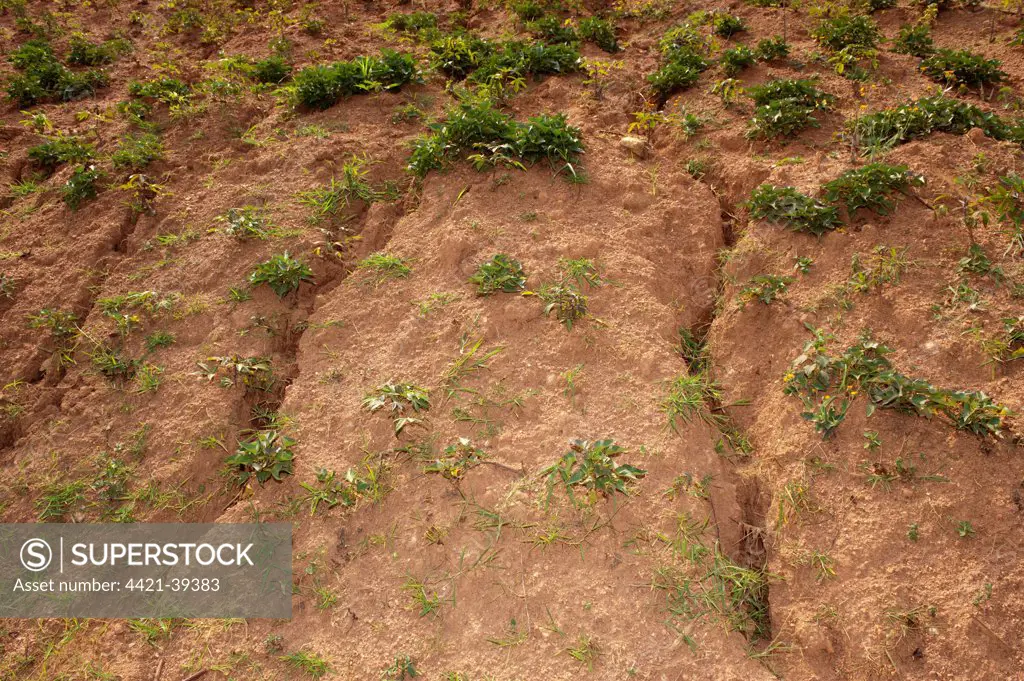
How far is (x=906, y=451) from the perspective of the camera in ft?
9.45

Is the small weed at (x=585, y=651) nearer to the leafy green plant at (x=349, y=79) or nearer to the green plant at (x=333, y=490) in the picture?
the green plant at (x=333, y=490)

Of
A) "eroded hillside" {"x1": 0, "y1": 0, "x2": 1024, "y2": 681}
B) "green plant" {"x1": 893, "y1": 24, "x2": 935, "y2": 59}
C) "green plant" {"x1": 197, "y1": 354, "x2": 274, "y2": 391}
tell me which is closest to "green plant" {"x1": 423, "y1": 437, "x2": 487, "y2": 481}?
"eroded hillside" {"x1": 0, "y1": 0, "x2": 1024, "y2": 681}

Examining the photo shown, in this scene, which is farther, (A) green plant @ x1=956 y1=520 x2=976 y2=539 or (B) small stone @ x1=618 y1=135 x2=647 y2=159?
(B) small stone @ x1=618 y1=135 x2=647 y2=159

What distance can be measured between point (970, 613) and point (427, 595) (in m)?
2.11

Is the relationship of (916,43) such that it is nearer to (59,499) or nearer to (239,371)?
(239,371)

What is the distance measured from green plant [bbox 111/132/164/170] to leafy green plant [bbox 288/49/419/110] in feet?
3.49

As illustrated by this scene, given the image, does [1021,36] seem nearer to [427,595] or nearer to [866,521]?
[866,521]

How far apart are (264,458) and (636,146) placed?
3.13 metres

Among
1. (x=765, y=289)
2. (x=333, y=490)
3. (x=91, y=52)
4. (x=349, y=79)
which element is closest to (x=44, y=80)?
(x=91, y=52)

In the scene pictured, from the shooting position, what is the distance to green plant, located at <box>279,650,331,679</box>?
2527mm

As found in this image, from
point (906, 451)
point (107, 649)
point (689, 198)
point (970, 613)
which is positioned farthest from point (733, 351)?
point (107, 649)

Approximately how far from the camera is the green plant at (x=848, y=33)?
5031 millimetres

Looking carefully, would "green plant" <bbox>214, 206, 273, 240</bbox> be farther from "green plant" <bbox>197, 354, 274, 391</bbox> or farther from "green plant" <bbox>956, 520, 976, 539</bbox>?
"green plant" <bbox>956, 520, 976, 539</bbox>
